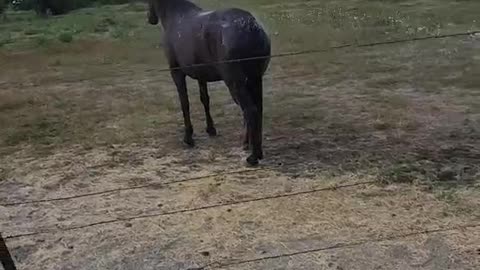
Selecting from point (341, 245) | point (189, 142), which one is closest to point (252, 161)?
point (189, 142)

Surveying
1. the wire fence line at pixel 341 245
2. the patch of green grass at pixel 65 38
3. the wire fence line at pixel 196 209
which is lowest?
the patch of green grass at pixel 65 38

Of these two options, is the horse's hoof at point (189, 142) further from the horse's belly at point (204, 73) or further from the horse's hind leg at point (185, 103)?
the horse's belly at point (204, 73)

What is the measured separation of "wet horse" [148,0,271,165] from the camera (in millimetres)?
4703

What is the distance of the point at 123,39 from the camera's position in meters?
10.8

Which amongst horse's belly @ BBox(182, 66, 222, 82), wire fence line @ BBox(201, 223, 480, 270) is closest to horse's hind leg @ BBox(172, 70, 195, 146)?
horse's belly @ BBox(182, 66, 222, 82)

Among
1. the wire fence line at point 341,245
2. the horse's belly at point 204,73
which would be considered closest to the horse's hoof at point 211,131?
the horse's belly at point 204,73

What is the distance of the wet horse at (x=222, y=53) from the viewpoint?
15.4 ft

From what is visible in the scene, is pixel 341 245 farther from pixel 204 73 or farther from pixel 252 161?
pixel 204 73

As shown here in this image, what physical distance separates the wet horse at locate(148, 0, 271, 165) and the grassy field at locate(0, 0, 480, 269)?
303mm

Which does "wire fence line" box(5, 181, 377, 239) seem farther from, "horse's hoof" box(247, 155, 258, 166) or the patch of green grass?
the patch of green grass

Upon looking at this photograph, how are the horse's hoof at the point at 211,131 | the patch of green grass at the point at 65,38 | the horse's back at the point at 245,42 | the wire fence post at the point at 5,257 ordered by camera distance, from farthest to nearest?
the patch of green grass at the point at 65,38 → the horse's hoof at the point at 211,131 → the horse's back at the point at 245,42 → the wire fence post at the point at 5,257

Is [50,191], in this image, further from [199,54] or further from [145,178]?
[199,54]

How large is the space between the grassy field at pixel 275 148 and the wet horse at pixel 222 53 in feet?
1.00

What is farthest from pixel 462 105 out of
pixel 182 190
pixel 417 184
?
pixel 182 190
